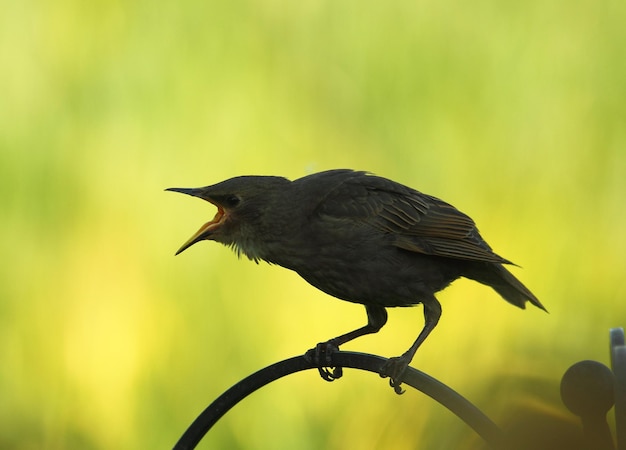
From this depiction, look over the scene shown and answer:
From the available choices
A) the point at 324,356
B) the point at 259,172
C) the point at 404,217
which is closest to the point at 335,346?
the point at 324,356

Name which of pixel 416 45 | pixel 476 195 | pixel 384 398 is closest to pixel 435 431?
pixel 384 398

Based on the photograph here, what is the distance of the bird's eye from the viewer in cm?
264

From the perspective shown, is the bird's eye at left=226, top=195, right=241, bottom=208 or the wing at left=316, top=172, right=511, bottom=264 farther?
the wing at left=316, top=172, right=511, bottom=264

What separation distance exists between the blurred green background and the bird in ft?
2.33

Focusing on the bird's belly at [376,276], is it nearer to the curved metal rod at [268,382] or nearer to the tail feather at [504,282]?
the tail feather at [504,282]

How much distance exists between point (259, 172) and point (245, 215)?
3.95 feet

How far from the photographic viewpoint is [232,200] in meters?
2.65

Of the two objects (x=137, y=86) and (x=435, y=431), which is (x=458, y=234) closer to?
(x=435, y=431)

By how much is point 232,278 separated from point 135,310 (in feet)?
1.32

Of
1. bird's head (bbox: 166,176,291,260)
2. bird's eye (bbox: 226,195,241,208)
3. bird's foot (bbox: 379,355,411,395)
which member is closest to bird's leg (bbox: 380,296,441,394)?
bird's foot (bbox: 379,355,411,395)

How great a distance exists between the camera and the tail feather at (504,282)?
2834 mm

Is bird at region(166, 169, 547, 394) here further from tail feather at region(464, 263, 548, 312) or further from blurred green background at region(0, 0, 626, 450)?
blurred green background at region(0, 0, 626, 450)

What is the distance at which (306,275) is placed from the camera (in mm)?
2699

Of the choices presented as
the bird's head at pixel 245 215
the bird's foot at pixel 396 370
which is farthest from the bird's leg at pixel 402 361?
the bird's head at pixel 245 215
